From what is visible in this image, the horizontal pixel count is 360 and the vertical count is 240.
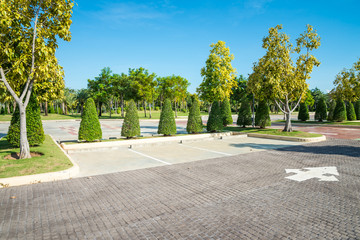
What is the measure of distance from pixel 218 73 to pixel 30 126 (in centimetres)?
1774

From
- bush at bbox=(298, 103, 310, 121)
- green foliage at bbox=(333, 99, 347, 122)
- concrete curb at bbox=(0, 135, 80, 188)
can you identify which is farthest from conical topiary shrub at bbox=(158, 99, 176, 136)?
bush at bbox=(298, 103, 310, 121)

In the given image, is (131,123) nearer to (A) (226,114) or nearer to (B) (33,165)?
(B) (33,165)

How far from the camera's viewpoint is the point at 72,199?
18.8 feet

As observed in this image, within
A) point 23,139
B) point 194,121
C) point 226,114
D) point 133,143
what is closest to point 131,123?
point 133,143

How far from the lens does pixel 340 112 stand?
2948cm

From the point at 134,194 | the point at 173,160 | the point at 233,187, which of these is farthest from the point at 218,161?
the point at 134,194

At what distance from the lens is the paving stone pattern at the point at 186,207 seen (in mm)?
4195

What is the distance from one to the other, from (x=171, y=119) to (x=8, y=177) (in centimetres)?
1044

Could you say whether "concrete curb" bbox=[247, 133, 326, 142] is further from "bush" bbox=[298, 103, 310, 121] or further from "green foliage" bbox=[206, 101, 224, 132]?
"bush" bbox=[298, 103, 310, 121]

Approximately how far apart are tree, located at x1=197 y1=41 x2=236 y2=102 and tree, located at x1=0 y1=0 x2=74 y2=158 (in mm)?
16186

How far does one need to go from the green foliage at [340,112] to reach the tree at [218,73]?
15966 millimetres

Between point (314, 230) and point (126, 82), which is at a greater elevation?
point (126, 82)

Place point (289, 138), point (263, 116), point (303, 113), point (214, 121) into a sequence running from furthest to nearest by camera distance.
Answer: point (303, 113)
point (263, 116)
point (214, 121)
point (289, 138)

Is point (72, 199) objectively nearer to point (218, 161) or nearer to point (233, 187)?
point (233, 187)
